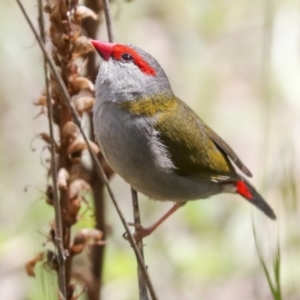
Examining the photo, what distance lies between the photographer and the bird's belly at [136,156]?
329cm

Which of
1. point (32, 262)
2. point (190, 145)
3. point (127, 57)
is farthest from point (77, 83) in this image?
point (190, 145)

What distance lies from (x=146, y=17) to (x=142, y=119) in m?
3.58

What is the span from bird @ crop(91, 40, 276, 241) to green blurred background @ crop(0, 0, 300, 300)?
0.30 metres

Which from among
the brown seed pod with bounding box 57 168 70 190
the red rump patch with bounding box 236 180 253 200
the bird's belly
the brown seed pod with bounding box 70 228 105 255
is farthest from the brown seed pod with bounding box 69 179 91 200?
the red rump patch with bounding box 236 180 253 200

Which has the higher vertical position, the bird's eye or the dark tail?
the bird's eye

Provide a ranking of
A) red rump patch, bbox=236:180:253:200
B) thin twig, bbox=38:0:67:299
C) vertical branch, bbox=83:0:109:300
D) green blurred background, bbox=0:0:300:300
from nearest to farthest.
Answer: thin twig, bbox=38:0:67:299, vertical branch, bbox=83:0:109:300, red rump patch, bbox=236:180:253:200, green blurred background, bbox=0:0:300:300

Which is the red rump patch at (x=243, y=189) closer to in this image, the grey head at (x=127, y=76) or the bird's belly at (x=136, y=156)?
the bird's belly at (x=136, y=156)

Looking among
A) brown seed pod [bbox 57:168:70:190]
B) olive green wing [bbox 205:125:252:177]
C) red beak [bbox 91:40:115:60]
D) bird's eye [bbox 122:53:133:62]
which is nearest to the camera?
brown seed pod [bbox 57:168:70:190]

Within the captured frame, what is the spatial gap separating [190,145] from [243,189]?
25.5 inches

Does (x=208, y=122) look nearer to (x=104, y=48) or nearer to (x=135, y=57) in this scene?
(x=135, y=57)

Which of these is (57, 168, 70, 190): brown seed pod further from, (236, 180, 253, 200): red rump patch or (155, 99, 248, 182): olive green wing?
(236, 180, 253, 200): red rump patch

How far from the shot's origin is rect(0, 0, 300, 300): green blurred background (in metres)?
4.61

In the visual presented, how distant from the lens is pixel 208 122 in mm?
5930

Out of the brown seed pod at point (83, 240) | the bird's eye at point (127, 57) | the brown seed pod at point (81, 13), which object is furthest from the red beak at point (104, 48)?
the brown seed pod at point (83, 240)
